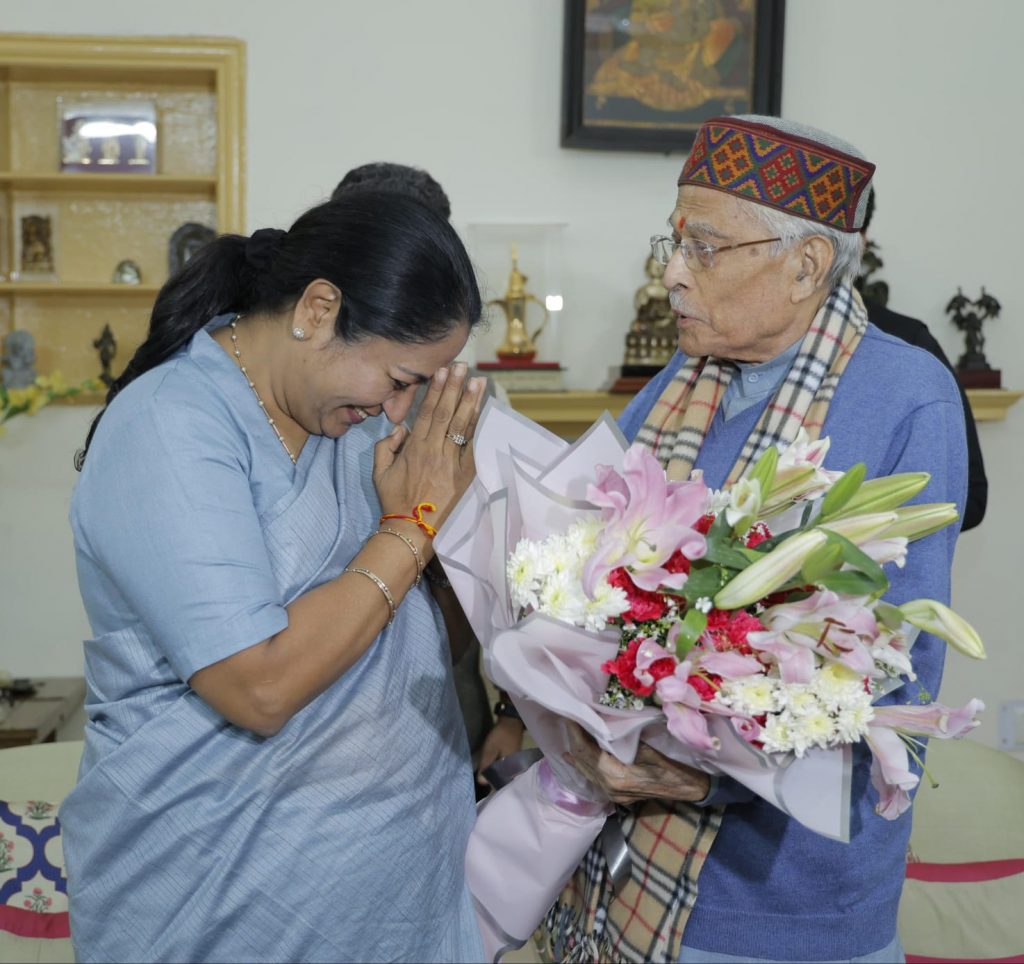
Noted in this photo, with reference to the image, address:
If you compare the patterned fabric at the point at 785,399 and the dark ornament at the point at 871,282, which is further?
the dark ornament at the point at 871,282

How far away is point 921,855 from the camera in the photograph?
2.60 m

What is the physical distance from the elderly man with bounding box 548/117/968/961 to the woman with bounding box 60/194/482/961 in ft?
0.82

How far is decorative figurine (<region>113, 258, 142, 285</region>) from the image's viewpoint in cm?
371

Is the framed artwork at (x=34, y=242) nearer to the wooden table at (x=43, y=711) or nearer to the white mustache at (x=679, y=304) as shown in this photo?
the wooden table at (x=43, y=711)

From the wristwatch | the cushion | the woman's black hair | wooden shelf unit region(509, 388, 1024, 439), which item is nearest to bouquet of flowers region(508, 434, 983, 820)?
the woman's black hair

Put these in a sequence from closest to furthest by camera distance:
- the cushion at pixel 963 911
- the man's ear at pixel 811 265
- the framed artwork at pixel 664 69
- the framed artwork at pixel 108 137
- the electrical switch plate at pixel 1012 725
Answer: the man's ear at pixel 811 265
the cushion at pixel 963 911
the framed artwork at pixel 664 69
the framed artwork at pixel 108 137
the electrical switch plate at pixel 1012 725

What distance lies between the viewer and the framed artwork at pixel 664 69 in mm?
3562

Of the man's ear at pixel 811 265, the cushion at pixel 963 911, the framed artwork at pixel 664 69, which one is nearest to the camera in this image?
the man's ear at pixel 811 265

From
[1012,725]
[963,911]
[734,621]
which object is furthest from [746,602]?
[1012,725]

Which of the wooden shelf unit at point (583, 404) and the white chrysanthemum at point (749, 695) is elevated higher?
the white chrysanthemum at point (749, 695)

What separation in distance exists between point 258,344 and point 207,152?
2648 millimetres

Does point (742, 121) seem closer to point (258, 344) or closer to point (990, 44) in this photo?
point (258, 344)

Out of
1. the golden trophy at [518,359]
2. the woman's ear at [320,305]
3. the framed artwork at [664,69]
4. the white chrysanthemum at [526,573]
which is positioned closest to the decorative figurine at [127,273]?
the golden trophy at [518,359]

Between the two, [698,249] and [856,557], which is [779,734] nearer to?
[856,557]
